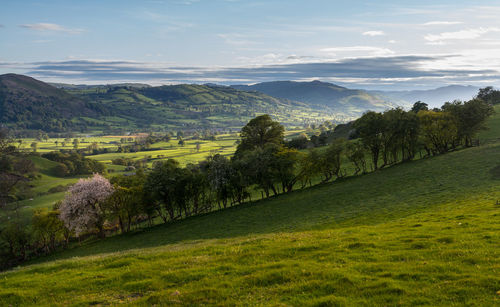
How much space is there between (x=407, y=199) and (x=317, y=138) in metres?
130

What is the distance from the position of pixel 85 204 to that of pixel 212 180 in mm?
29670

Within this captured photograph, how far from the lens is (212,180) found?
76562 millimetres

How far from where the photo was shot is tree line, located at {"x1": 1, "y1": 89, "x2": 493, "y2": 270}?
71.8 metres

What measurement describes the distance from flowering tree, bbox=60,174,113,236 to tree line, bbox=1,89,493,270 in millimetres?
201

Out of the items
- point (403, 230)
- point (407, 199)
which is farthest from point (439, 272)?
point (407, 199)

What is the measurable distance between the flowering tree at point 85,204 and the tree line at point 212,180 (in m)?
0.20

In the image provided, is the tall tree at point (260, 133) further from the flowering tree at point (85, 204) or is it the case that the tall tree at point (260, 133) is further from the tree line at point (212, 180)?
the flowering tree at point (85, 204)

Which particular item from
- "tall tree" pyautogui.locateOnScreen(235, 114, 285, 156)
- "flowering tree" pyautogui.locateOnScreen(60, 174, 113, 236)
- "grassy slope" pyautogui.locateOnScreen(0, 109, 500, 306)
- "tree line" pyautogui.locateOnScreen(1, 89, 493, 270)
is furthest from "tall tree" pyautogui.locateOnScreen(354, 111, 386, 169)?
"flowering tree" pyautogui.locateOnScreen(60, 174, 113, 236)

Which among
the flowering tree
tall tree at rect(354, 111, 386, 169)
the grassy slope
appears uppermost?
tall tree at rect(354, 111, 386, 169)

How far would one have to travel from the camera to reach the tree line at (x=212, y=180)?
7181cm

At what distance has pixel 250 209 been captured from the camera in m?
67.6

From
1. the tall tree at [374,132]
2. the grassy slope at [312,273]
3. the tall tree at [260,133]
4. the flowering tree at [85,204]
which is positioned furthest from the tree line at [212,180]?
the grassy slope at [312,273]

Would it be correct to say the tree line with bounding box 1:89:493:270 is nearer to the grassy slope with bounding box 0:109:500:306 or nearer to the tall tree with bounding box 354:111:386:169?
the tall tree with bounding box 354:111:386:169

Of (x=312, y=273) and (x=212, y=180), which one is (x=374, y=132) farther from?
(x=312, y=273)
